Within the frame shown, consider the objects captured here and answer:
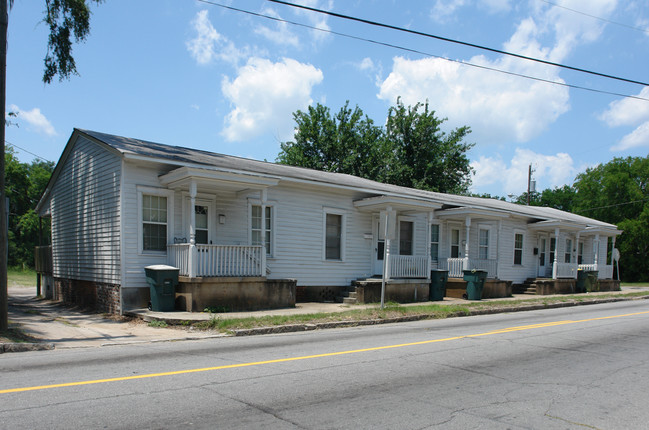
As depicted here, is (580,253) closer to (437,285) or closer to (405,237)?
(437,285)

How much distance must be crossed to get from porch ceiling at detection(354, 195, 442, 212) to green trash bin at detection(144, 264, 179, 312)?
298 inches

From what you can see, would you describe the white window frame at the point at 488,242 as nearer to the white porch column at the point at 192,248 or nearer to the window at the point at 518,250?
the window at the point at 518,250

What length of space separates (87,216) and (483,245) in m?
17.2

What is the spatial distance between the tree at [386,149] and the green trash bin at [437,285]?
21.0 metres

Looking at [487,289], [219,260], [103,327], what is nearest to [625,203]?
[487,289]

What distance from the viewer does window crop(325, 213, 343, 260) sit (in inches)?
706

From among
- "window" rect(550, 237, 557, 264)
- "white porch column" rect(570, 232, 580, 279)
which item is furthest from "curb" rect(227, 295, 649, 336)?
"white porch column" rect(570, 232, 580, 279)

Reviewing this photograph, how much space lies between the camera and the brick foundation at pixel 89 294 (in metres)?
14.0

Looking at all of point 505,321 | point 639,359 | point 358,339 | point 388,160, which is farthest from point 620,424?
point 388,160

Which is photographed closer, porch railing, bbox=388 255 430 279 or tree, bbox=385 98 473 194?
porch railing, bbox=388 255 430 279

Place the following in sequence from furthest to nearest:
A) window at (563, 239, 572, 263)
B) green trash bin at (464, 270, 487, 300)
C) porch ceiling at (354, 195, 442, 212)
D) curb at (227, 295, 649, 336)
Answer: window at (563, 239, 572, 263)
green trash bin at (464, 270, 487, 300)
porch ceiling at (354, 195, 442, 212)
curb at (227, 295, 649, 336)

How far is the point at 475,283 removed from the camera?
20219mm

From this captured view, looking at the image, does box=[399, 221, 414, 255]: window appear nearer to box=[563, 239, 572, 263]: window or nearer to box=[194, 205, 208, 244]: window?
box=[194, 205, 208, 244]: window

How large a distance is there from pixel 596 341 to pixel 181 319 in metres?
8.99
